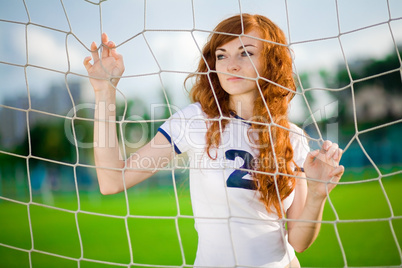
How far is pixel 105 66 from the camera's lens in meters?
0.90

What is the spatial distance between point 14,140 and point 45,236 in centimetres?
399

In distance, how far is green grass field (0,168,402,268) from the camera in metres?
3.80

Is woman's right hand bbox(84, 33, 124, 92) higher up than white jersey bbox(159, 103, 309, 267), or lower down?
higher up

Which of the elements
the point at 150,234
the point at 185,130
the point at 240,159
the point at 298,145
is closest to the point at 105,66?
the point at 185,130

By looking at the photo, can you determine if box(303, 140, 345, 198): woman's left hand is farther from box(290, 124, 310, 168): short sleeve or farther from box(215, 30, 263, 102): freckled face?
box(215, 30, 263, 102): freckled face

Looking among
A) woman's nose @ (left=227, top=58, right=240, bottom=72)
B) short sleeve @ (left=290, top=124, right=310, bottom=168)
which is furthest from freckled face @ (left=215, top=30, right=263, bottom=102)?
short sleeve @ (left=290, top=124, right=310, bottom=168)

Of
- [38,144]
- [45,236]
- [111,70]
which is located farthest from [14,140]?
[111,70]

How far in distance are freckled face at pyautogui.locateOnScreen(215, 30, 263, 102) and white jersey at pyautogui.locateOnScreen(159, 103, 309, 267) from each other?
98 mm

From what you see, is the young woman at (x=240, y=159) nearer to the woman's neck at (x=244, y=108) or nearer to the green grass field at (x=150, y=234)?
the woman's neck at (x=244, y=108)

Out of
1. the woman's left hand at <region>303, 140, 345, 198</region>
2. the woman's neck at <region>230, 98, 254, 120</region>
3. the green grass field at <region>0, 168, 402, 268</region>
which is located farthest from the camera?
the green grass field at <region>0, 168, 402, 268</region>

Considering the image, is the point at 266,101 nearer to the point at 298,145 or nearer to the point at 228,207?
the point at 298,145

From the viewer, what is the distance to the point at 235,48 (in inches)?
36.4

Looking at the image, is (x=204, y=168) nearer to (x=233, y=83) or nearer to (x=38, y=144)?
(x=233, y=83)

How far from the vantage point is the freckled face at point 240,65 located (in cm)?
89
